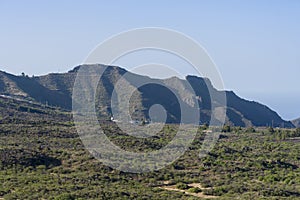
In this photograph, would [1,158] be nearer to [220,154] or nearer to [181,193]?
[181,193]

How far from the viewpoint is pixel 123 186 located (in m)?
35.3

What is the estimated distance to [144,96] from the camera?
125812 mm

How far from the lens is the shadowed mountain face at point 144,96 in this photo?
121062mm

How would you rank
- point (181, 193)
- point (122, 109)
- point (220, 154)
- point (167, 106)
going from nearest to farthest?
point (181, 193) → point (220, 154) → point (122, 109) → point (167, 106)

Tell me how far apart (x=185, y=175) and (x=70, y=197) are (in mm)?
12942

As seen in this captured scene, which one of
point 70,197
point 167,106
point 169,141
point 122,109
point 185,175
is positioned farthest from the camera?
point 167,106

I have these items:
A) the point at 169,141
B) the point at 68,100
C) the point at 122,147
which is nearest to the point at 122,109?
the point at 68,100

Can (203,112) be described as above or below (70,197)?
above

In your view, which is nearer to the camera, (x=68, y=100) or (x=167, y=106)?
(x=167, y=106)

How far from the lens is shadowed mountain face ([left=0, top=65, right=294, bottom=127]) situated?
12106cm

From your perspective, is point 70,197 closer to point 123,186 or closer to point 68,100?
point 123,186

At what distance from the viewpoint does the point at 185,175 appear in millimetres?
40781

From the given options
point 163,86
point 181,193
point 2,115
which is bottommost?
point 181,193

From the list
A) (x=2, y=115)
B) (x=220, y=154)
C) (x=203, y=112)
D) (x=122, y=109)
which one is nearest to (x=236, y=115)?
(x=203, y=112)
